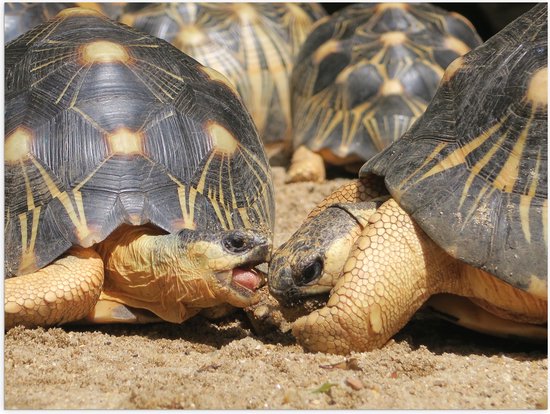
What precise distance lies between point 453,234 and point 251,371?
2.87 feet

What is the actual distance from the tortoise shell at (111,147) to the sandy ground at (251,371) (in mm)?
429

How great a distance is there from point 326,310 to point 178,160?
930 millimetres

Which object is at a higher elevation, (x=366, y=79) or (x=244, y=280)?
(x=366, y=79)

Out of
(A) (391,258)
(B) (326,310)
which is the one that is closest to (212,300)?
(B) (326,310)

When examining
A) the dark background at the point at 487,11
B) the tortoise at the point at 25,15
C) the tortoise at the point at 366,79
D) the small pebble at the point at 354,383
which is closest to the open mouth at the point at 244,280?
the small pebble at the point at 354,383

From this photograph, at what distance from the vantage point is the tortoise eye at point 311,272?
3.62 metres

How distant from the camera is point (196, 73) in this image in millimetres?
4445

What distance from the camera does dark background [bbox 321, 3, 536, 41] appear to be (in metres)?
9.23

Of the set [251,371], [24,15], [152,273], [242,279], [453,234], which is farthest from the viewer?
[24,15]

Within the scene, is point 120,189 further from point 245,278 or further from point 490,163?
point 490,163

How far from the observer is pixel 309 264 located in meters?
3.62

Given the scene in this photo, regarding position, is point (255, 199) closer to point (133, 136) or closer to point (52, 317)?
point (133, 136)

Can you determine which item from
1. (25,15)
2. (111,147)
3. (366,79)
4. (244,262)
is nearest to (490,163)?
(244,262)

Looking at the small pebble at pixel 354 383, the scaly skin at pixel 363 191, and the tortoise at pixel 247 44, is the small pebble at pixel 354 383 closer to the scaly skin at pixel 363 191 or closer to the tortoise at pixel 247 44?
the scaly skin at pixel 363 191
